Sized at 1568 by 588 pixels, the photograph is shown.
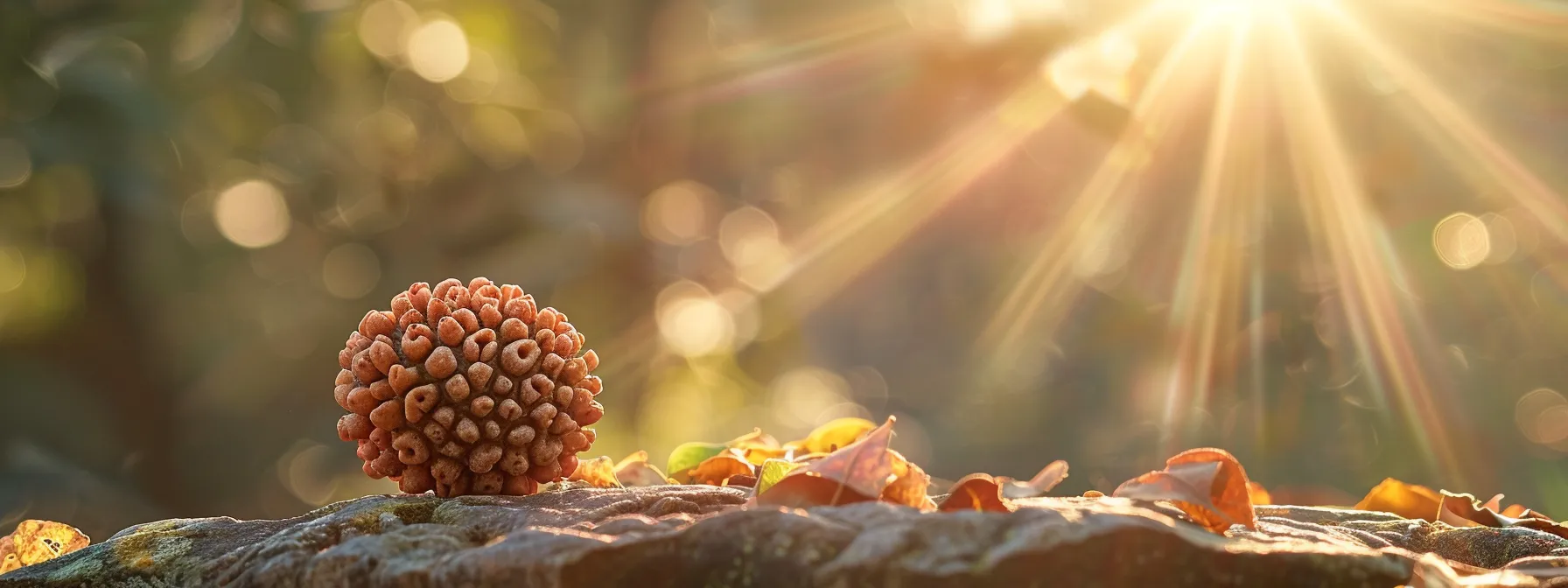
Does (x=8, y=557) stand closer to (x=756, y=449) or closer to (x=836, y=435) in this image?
(x=756, y=449)

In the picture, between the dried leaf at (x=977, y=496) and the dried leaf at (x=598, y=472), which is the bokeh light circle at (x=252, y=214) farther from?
the dried leaf at (x=977, y=496)

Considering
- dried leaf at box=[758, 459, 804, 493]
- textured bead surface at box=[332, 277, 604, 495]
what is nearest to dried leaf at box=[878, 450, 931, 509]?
dried leaf at box=[758, 459, 804, 493]

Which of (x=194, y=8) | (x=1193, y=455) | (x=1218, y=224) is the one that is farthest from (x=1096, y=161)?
(x=194, y=8)

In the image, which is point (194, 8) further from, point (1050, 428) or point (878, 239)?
point (1050, 428)

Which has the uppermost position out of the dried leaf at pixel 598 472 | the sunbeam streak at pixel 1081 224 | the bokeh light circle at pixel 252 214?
the bokeh light circle at pixel 252 214

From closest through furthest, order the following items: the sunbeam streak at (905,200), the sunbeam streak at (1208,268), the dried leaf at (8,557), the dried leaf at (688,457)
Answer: the dried leaf at (8,557) → the dried leaf at (688,457) → the sunbeam streak at (1208,268) → the sunbeam streak at (905,200)

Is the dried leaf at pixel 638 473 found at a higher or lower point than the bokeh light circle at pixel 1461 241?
lower

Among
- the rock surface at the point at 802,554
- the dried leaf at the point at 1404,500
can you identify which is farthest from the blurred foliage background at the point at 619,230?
the rock surface at the point at 802,554
